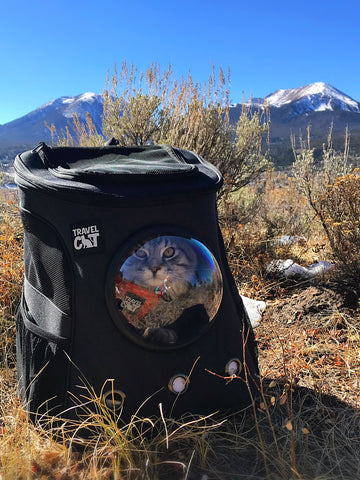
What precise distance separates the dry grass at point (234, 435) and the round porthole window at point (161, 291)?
33 cm

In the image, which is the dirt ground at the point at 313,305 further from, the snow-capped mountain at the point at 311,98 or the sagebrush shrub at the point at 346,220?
the snow-capped mountain at the point at 311,98

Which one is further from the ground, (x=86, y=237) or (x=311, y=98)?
(x=311, y=98)

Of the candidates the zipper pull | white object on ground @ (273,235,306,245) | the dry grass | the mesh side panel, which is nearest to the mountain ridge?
white object on ground @ (273,235,306,245)

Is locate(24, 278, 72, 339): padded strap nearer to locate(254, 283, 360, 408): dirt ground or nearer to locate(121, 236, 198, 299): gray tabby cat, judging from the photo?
locate(121, 236, 198, 299): gray tabby cat

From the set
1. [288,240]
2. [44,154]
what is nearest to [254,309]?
[288,240]

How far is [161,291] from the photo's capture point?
5.59 feet

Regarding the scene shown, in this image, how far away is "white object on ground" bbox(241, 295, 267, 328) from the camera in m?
3.25

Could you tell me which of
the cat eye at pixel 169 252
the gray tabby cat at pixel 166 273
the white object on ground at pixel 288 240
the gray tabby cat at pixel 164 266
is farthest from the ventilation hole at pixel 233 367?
the white object on ground at pixel 288 240

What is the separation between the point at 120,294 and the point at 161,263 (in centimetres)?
21

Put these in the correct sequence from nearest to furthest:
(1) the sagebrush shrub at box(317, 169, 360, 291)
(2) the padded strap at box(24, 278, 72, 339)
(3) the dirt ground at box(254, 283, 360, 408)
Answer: (2) the padded strap at box(24, 278, 72, 339)
(3) the dirt ground at box(254, 283, 360, 408)
(1) the sagebrush shrub at box(317, 169, 360, 291)

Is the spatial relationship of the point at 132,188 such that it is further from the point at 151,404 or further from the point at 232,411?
the point at 232,411

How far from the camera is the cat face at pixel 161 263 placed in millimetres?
1677

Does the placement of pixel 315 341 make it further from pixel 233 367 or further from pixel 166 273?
pixel 166 273

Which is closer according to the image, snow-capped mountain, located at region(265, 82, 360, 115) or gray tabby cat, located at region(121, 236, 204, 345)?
gray tabby cat, located at region(121, 236, 204, 345)
